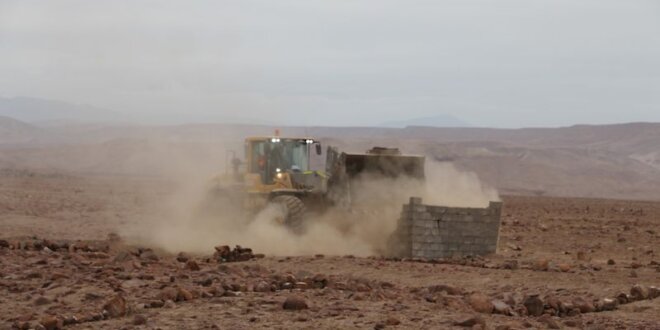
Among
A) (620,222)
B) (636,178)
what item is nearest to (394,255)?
(620,222)

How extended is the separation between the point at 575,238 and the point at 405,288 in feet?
41.6

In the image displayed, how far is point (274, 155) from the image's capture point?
73.8 feet

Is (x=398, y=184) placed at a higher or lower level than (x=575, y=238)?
higher

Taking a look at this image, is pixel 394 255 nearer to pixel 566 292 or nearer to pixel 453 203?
pixel 453 203

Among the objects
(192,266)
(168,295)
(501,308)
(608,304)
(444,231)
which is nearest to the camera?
(501,308)

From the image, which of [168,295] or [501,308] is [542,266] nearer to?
[501,308]

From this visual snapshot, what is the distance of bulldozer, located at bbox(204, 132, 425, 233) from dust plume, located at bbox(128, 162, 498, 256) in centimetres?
16

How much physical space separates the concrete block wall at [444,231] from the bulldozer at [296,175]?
2.31 meters

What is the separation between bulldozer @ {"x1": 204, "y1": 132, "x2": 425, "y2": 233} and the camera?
68.3 ft

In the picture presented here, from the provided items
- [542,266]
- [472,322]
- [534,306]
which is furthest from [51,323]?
[542,266]

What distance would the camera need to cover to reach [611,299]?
11.9 m

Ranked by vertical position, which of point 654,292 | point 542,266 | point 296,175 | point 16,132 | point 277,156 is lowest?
point 542,266

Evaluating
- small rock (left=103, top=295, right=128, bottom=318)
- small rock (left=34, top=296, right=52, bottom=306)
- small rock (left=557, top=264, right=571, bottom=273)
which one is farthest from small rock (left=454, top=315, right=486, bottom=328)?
small rock (left=557, top=264, right=571, bottom=273)

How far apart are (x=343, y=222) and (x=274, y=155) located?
277 centimetres
